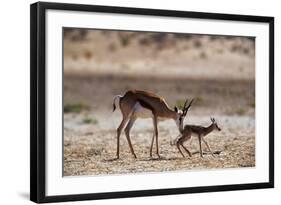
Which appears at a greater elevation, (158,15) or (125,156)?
(158,15)

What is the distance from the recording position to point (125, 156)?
20.2ft

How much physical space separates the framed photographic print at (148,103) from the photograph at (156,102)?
12 mm

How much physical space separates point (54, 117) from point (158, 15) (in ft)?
4.27

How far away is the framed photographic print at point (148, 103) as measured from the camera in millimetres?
5566

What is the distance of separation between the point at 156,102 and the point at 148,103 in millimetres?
78

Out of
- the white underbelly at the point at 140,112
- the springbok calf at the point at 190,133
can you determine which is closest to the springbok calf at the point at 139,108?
the white underbelly at the point at 140,112

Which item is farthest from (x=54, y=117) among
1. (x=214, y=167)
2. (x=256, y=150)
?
(x=256, y=150)

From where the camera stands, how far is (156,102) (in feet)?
20.7

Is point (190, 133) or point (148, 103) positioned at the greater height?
point (148, 103)

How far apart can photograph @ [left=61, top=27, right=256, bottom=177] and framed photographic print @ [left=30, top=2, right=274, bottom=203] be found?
12mm

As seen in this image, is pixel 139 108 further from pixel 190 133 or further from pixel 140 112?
pixel 190 133

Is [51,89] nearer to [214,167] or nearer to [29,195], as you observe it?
[29,195]

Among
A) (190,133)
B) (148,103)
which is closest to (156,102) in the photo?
(148,103)

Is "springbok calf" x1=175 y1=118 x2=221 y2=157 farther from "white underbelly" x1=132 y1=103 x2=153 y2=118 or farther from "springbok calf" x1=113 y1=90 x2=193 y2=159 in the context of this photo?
"white underbelly" x1=132 y1=103 x2=153 y2=118
